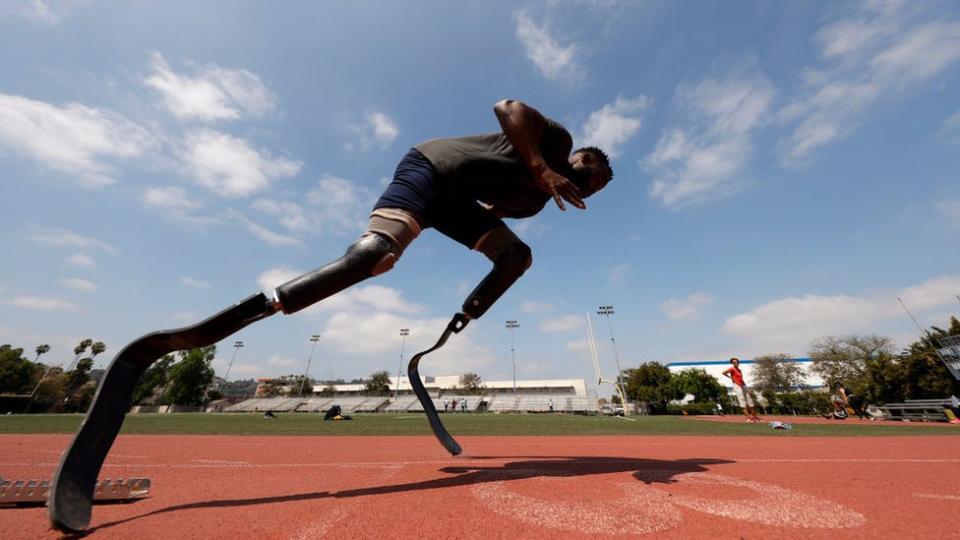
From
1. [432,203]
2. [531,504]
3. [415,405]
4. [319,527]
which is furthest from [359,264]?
[415,405]

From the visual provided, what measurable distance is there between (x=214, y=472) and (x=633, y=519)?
3.00 metres

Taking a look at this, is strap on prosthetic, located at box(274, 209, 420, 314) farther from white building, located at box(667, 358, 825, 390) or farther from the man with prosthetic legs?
white building, located at box(667, 358, 825, 390)

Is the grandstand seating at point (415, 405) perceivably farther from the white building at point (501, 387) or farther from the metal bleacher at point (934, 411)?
the metal bleacher at point (934, 411)

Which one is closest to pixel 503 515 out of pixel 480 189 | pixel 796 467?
pixel 480 189

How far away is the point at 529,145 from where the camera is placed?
7.64 ft

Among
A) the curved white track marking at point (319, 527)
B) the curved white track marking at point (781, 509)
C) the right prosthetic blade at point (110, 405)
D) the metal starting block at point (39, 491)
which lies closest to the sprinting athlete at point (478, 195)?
the right prosthetic blade at point (110, 405)

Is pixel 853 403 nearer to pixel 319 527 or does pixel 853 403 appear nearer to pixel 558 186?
pixel 558 186

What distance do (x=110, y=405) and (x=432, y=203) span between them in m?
1.83

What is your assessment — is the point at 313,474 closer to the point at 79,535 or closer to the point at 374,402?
the point at 79,535

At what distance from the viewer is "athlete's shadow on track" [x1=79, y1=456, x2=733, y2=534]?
192 centimetres

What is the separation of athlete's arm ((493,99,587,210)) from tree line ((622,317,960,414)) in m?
42.7

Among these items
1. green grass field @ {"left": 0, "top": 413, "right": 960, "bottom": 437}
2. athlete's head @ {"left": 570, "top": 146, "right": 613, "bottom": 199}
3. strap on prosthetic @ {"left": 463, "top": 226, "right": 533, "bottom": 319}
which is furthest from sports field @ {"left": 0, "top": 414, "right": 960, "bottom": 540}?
green grass field @ {"left": 0, "top": 413, "right": 960, "bottom": 437}

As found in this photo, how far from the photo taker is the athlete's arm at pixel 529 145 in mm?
2324

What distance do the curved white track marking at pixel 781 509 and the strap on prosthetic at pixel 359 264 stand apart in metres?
1.92
